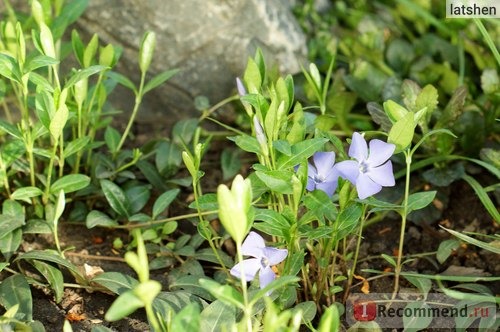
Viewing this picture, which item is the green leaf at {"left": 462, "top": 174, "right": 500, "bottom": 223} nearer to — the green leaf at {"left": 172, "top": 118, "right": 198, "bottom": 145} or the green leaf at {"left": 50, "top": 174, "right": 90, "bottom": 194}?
the green leaf at {"left": 172, "top": 118, "right": 198, "bottom": 145}

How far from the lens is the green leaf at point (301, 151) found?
4.83 feet

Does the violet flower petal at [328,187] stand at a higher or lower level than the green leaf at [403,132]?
lower

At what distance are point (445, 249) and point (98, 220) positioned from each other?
753mm

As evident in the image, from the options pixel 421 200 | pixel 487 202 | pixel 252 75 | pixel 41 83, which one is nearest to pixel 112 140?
pixel 41 83

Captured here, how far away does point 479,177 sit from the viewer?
2049 millimetres

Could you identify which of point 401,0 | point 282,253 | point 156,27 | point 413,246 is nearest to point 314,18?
point 401,0

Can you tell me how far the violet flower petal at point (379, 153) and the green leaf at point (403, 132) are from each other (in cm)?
1

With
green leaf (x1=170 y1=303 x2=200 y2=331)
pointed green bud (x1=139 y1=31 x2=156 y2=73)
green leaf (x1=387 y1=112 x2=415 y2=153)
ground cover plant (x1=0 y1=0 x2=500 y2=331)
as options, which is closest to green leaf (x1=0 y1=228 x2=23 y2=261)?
ground cover plant (x1=0 y1=0 x2=500 y2=331)

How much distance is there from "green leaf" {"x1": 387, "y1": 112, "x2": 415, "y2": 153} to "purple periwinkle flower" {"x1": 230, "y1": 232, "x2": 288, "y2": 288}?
0.28 meters

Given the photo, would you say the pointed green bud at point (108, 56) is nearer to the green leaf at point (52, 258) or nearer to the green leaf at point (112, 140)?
the green leaf at point (112, 140)

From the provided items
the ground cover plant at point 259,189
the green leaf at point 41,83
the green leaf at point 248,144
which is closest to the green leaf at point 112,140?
the ground cover plant at point 259,189

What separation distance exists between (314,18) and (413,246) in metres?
0.93

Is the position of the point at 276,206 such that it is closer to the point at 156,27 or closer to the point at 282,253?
the point at 282,253

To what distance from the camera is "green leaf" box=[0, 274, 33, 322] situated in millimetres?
1534
